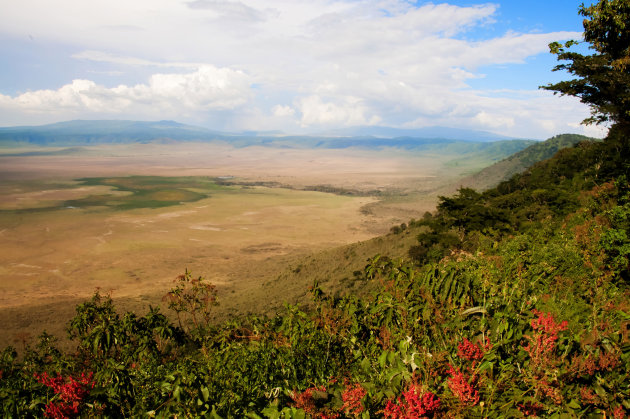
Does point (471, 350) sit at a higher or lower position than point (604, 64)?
lower

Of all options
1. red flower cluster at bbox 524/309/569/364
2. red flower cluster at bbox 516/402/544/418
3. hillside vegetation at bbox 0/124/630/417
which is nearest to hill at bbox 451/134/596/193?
hillside vegetation at bbox 0/124/630/417

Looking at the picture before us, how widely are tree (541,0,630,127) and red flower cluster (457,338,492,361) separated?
39.0ft

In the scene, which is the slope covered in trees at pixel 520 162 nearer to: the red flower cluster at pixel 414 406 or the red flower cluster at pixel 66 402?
the red flower cluster at pixel 414 406

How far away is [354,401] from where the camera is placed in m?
2.77

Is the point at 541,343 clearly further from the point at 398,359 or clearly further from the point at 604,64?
the point at 604,64

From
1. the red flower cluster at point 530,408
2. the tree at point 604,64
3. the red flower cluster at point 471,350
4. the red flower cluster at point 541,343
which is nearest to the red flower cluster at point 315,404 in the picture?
the red flower cluster at point 471,350

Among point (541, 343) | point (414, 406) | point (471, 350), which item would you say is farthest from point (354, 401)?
point (541, 343)

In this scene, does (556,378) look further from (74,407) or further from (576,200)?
(576,200)

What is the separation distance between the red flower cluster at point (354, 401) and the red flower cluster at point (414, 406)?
19cm

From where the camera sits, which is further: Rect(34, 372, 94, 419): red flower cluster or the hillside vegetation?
Rect(34, 372, 94, 419): red flower cluster

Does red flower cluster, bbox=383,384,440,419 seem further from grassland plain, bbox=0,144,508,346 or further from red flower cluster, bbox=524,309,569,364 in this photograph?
grassland plain, bbox=0,144,508,346

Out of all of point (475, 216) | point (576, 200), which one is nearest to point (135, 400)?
point (475, 216)

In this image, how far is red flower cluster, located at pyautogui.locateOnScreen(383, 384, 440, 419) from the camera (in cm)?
248

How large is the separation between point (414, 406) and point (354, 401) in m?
0.45
